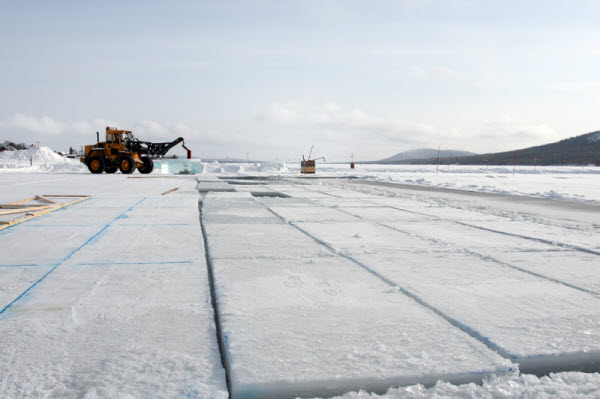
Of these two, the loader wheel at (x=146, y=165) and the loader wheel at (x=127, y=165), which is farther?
the loader wheel at (x=146, y=165)

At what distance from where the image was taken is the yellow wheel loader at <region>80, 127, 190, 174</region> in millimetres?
21609

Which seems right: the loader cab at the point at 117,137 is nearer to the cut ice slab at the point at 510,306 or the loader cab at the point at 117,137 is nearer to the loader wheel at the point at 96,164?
the loader wheel at the point at 96,164

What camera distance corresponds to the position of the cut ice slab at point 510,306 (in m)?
1.92

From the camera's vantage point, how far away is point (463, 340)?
2031 mm

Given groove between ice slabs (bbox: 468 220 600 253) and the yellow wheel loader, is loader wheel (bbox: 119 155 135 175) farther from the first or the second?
groove between ice slabs (bbox: 468 220 600 253)

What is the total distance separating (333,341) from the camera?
1.99m

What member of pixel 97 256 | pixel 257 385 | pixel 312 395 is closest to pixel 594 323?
pixel 312 395

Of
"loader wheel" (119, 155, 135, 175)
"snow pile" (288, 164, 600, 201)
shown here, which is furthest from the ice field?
"loader wheel" (119, 155, 135, 175)

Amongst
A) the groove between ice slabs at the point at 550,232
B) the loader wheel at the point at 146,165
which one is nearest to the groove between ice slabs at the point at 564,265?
the groove between ice slabs at the point at 550,232

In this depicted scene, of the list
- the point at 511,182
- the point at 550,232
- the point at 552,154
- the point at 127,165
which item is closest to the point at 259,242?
the point at 550,232

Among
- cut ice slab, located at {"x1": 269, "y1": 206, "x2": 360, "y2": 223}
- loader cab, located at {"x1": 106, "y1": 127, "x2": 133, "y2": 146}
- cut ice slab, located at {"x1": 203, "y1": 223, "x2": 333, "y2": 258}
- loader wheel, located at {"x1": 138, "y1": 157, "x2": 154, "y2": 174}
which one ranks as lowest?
cut ice slab, located at {"x1": 203, "y1": 223, "x2": 333, "y2": 258}

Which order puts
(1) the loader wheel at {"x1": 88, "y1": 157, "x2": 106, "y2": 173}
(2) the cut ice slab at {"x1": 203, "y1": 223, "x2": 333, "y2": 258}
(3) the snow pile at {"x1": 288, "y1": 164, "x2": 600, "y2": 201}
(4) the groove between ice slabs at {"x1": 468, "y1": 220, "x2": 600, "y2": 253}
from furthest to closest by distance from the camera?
(1) the loader wheel at {"x1": 88, "y1": 157, "x2": 106, "y2": 173}, (3) the snow pile at {"x1": 288, "y1": 164, "x2": 600, "y2": 201}, (4) the groove between ice slabs at {"x1": 468, "y1": 220, "x2": 600, "y2": 253}, (2) the cut ice slab at {"x1": 203, "y1": 223, "x2": 333, "y2": 258}

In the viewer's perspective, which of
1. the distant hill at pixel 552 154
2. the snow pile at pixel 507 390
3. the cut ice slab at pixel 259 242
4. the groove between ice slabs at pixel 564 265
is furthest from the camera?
the distant hill at pixel 552 154

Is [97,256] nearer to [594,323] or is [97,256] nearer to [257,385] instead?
[257,385]
